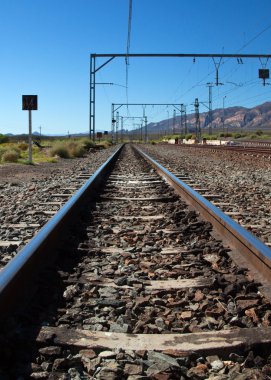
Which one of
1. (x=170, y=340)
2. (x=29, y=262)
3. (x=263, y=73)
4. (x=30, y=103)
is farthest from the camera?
(x=263, y=73)

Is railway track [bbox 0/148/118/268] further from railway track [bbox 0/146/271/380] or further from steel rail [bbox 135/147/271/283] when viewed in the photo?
steel rail [bbox 135/147/271/283]

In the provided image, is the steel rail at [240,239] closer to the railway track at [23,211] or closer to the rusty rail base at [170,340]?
the rusty rail base at [170,340]

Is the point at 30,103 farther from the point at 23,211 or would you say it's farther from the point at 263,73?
the point at 263,73

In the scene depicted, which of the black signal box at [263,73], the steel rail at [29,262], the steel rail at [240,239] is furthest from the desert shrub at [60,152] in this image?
the steel rail at [29,262]

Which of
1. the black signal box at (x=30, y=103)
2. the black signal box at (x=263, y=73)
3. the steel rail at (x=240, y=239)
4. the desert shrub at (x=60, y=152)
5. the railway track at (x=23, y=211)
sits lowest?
the railway track at (x=23, y=211)

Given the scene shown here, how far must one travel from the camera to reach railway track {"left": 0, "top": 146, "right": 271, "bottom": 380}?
253cm

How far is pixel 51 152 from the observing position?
2922cm

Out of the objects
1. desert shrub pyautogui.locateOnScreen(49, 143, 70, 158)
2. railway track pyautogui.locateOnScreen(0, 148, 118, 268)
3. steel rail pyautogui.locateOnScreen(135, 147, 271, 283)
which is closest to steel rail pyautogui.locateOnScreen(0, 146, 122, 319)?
railway track pyautogui.locateOnScreen(0, 148, 118, 268)

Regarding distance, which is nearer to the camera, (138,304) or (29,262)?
(138,304)

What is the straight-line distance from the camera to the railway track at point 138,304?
2529 millimetres

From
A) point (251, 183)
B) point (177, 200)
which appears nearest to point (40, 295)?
point (177, 200)

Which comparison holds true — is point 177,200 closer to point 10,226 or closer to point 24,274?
point 10,226

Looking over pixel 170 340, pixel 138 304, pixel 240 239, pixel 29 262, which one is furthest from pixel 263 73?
pixel 170 340

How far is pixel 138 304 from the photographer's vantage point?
11.0 ft
